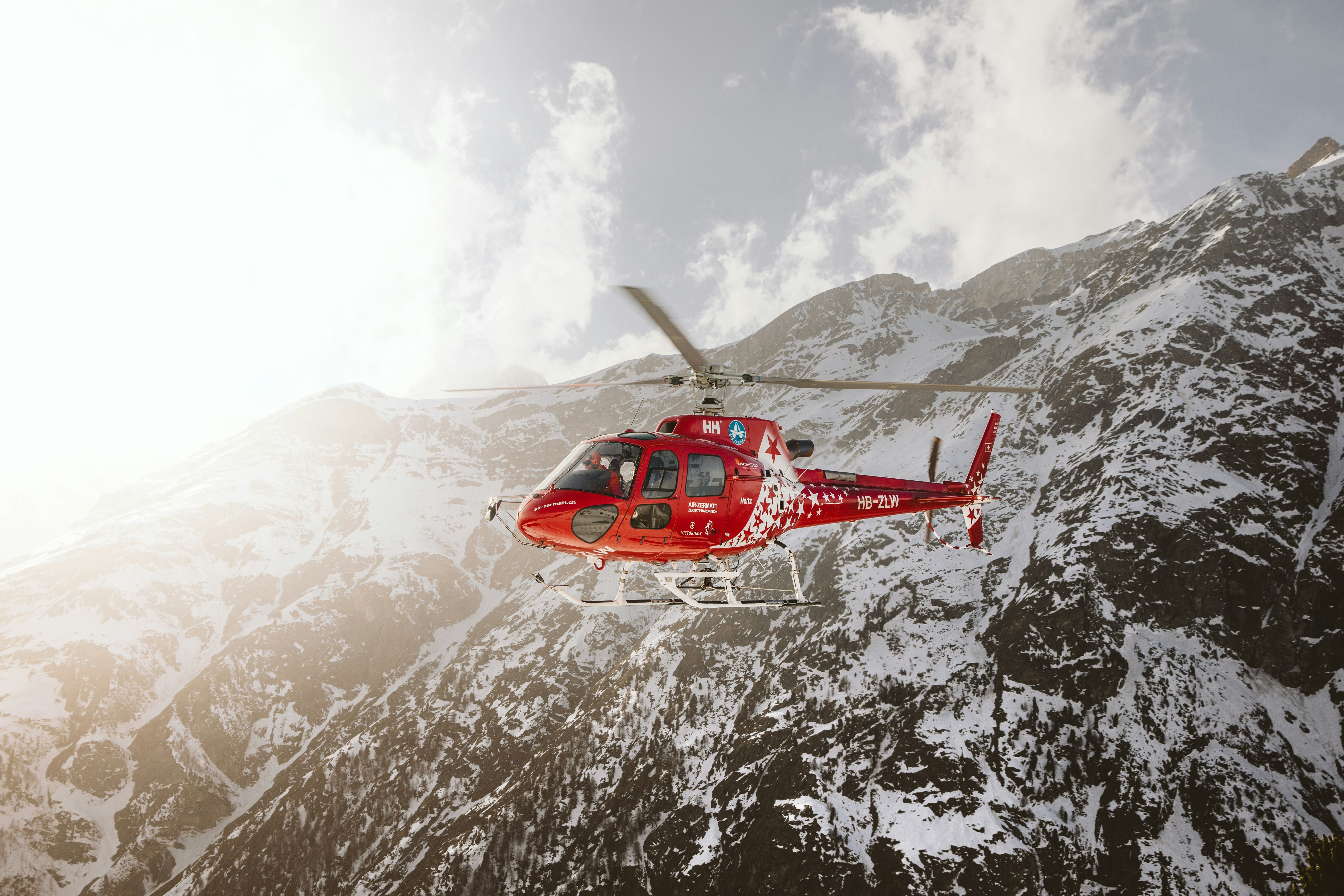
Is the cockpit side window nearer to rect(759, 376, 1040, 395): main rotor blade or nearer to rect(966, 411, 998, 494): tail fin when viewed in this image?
rect(759, 376, 1040, 395): main rotor blade

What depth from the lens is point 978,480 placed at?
22.6m

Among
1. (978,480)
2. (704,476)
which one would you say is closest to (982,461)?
(978,480)

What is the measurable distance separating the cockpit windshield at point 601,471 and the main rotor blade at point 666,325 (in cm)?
249

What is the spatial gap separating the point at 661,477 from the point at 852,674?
5721 centimetres

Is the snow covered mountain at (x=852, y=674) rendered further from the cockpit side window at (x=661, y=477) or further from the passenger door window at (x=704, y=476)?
the cockpit side window at (x=661, y=477)

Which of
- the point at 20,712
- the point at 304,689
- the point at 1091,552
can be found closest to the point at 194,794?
the point at 304,689

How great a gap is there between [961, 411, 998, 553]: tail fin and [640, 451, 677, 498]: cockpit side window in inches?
522

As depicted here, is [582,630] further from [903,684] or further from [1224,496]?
[1224,496]

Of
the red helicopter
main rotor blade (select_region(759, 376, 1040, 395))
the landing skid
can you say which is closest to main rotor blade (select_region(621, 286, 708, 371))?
the red helicopter

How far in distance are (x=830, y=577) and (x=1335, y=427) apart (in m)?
51.9

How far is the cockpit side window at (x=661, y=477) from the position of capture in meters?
13.8

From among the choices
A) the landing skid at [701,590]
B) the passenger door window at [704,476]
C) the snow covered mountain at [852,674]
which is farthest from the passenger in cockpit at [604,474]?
the snow covered mountain at [852,674]

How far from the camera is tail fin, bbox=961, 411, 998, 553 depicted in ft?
72.9

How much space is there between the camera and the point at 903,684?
58.7 meters
